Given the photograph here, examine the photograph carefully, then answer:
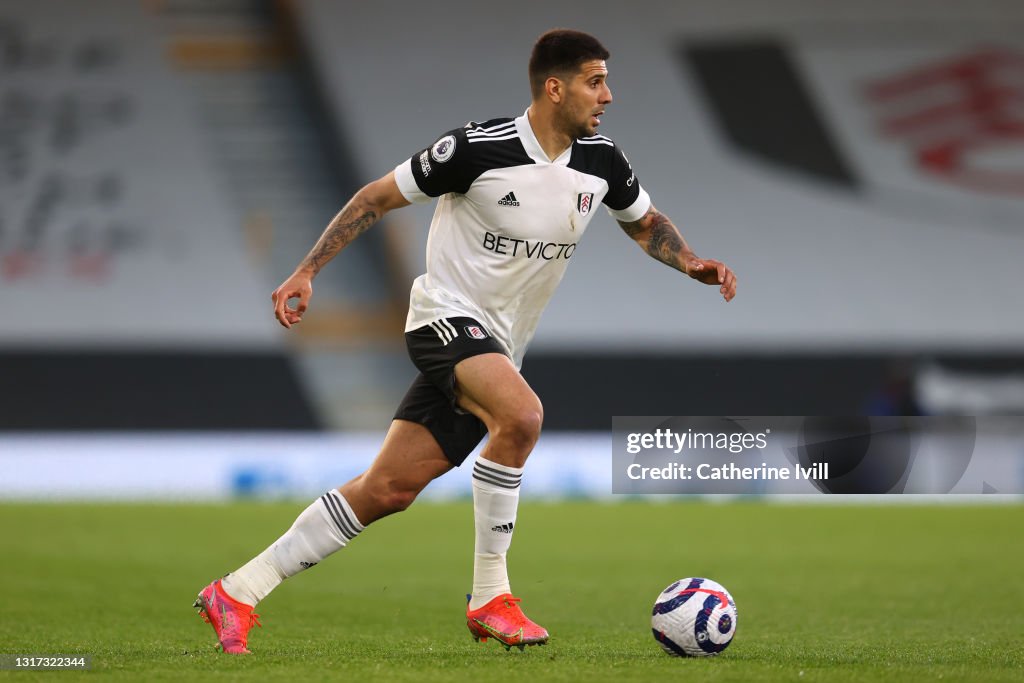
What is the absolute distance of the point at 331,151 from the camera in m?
20.1

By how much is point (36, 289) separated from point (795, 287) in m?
10.6

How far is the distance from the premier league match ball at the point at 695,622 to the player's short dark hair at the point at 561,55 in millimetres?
1958

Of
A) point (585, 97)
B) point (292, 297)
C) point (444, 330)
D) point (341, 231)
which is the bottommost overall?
point (444, 330)

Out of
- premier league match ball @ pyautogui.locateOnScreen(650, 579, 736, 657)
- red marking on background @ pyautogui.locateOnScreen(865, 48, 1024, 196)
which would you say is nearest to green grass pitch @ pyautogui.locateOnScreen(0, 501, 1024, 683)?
premier league match ball @ pyautogui.locateOnScreen(650, 579, 736, 657)

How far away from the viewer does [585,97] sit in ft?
17.3

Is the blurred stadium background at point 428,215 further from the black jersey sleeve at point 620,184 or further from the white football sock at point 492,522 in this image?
the white football sock at point 492,522

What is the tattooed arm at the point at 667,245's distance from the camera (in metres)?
5.52

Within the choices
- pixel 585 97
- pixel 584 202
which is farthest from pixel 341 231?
pixel 585 97

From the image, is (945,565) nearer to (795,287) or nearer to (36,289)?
(795,287)

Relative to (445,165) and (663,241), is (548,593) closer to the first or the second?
(663,241)

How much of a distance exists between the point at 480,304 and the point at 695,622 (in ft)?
4.63

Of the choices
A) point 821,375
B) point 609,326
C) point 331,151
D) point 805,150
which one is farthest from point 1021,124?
point 331,151

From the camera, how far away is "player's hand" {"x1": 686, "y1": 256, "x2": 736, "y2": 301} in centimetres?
535

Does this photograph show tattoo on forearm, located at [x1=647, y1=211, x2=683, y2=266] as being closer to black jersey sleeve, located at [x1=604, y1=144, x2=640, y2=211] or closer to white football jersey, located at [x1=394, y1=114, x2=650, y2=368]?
black jersey sleeve, located at [x1=604, y1=144, x2=640, y2=211]
